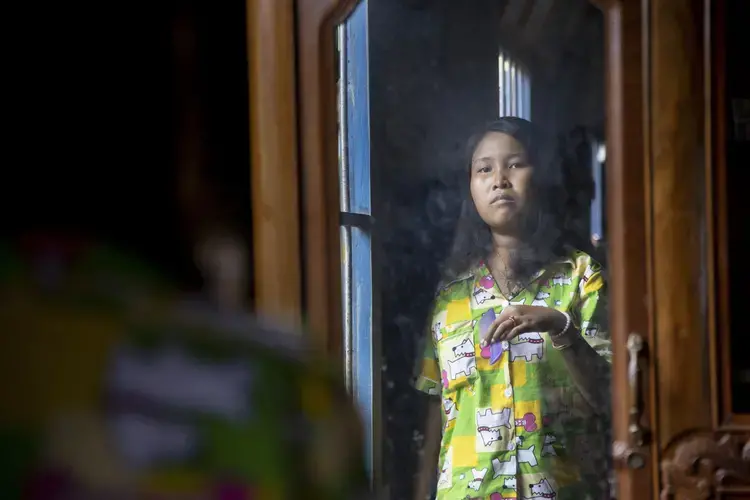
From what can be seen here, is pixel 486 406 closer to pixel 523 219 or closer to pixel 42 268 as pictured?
pixel 523 219

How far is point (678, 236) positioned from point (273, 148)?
43cm

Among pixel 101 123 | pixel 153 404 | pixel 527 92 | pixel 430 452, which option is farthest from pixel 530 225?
pixel 153 404

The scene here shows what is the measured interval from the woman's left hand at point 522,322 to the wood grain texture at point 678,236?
0.34ft

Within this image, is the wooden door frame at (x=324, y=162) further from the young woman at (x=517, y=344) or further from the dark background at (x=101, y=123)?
the dark background at (x=101, y=123)

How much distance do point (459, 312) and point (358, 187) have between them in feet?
0.57

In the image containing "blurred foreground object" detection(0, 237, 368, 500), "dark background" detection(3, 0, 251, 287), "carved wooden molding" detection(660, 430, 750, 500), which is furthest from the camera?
"carved wooden molding" detection(660, 430, 750, 500)

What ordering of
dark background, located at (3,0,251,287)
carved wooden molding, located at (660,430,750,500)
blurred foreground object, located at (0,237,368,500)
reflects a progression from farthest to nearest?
carved wooden molding, located at (660,430,750,500) < dark background, located at (3,0,251,287) < blurred foreground object, located at (0,237,368,500)

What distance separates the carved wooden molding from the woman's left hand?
0.17 meters

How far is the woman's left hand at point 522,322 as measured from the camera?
0.74 metres

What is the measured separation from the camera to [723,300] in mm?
733

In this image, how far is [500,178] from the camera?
2.45ft

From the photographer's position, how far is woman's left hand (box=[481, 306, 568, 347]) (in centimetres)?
74

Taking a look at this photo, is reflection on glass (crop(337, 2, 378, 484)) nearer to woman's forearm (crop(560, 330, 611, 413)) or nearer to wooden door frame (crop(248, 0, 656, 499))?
wooden door frame (crop(248, 0, 656, 499))

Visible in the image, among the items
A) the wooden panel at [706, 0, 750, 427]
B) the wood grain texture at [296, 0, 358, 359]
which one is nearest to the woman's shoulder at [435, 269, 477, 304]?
the wood grain texture at [296, 0, 358, 359]
